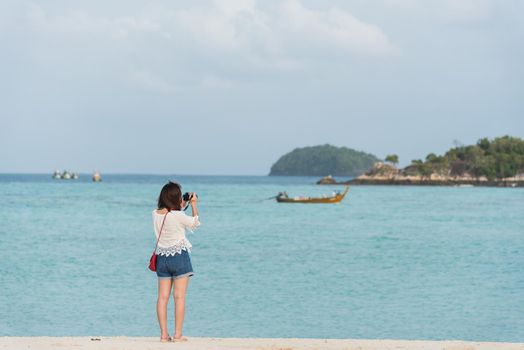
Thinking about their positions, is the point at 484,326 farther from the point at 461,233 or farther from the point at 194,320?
the point at 461,233

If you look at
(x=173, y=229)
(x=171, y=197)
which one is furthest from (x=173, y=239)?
(x=171, y=197)

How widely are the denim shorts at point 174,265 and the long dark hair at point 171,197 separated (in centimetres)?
54

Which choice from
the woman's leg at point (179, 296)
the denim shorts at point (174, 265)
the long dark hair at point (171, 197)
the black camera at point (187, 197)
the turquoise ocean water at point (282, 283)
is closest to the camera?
the long dark hair at point (171, 197)

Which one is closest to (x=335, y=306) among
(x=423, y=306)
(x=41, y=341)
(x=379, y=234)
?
(x=423, y=306)

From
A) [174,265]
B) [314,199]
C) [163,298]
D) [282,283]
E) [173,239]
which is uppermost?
[173,239]

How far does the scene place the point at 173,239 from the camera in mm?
9367

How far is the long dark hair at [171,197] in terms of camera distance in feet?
30.3

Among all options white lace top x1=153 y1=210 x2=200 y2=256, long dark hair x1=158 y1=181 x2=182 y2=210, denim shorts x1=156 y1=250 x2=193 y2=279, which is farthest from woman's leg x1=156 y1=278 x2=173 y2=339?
long dark hair x1=158 y1=181 x2=182 y2=210

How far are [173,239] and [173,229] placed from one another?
0.38 ft

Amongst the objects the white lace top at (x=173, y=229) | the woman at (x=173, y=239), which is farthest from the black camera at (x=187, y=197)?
the white lace top at (x=173, y=229)

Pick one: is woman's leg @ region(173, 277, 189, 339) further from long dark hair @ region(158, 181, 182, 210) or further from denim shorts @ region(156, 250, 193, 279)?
long dark hair @ region(158, 181, 182, 210)

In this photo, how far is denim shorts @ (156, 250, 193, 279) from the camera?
371 inches

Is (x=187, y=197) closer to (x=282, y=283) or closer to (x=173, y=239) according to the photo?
(x=173, y=239)

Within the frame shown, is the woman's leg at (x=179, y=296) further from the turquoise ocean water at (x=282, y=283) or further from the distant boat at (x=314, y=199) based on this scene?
the distant boat at (x=314, y=199)
